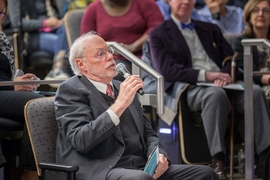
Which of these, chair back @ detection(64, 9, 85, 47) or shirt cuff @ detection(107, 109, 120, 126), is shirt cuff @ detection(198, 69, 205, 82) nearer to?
chair back @ detection(64, 9, 85, 47)

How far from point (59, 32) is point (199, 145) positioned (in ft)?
6.65

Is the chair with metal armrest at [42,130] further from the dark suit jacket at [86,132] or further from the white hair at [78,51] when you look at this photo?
the white hair at [78,51]

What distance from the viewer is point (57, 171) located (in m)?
3.31

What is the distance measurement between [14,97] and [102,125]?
93 centimetres

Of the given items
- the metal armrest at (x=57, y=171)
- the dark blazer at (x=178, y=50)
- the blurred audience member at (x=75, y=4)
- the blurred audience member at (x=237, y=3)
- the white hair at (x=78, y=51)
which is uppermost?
the white hair at (x=78, y=51)

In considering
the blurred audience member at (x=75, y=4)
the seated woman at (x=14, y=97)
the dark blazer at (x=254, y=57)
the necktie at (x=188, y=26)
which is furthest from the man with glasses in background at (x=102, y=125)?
the blurred audience member at (x=75, y=4)

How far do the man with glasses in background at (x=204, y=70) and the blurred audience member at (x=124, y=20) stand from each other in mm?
361

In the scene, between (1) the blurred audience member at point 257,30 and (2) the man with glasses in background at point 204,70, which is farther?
(1) the blurred audience member at point 257,30

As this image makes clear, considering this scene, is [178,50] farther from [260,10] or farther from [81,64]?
[81,64]

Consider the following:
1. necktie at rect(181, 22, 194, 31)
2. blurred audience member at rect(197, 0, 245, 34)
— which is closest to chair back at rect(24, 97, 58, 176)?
necktie at rect(181, 22, 194, 31)

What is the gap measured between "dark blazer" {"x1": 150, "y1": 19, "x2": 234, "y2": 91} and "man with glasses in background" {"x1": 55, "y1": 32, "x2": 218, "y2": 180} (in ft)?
4.27

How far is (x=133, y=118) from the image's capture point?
356cm

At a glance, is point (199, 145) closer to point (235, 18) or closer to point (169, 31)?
point (169, 31)

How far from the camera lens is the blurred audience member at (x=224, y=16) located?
627cm
